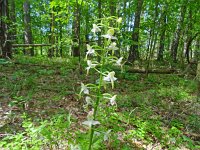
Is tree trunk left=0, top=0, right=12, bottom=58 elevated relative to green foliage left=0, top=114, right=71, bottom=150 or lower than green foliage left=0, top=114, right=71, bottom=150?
elevated

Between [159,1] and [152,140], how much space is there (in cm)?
485

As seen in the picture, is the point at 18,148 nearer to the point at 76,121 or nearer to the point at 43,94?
the point at 76,121

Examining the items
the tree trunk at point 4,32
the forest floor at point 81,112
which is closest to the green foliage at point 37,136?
the forest floor at point 81,112

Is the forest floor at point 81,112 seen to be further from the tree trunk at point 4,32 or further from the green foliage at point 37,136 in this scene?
the tree trunk at point 4,32

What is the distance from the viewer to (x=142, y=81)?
670cm

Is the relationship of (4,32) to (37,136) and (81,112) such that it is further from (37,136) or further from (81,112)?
(37,136)

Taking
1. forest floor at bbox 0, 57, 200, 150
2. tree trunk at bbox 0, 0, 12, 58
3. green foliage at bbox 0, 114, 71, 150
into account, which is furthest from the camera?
tree trunk at bbox 0, 0, 12, 58

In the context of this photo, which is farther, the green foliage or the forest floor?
the forest floor

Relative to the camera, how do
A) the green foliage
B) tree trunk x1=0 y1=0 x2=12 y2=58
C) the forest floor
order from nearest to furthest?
the green foliage
the forest floor
tree trunk x1=0 y1=0 x2=12 y2=58

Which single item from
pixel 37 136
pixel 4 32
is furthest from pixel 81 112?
pixel 4 32

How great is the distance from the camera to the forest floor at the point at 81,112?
268 centimetres

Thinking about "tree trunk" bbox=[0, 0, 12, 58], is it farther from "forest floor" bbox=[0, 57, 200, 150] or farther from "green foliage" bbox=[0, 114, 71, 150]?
"green foliage" bbox=[0, 114, 71, 150]

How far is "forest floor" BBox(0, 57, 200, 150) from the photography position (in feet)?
8.78

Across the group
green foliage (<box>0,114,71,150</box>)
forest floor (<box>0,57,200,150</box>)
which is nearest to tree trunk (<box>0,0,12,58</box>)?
forest floor (<box>0,57,200,150</box>)
